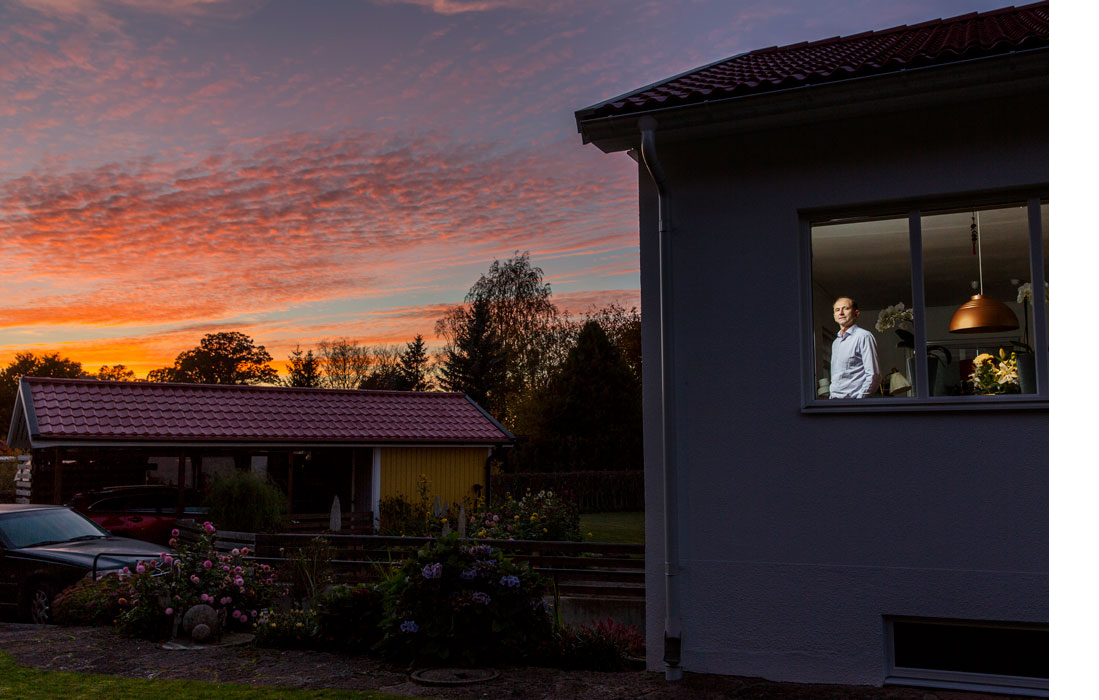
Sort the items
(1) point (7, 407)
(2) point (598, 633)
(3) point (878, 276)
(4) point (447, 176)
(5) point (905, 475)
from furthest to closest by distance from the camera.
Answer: (1) point (7, 407) < (4) point (447, 176) < (2) point (598, 633) < (3) point (878, 276) < (5) point (905, 475)

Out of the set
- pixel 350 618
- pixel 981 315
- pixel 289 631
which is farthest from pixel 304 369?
pixel 981 315

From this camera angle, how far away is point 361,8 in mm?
12859

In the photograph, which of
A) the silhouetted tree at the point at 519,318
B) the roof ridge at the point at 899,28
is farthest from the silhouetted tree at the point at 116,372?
the roof ridge at the point at 899,28

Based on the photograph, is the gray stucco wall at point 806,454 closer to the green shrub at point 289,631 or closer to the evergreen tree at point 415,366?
the green shrub at point 289,631

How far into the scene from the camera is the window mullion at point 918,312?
6426mm

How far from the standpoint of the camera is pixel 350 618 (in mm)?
8109

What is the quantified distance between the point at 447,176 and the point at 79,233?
824cm

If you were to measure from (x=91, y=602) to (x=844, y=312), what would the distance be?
9.23 metres

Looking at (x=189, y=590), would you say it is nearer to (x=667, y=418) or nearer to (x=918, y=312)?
(x=667, y=418)

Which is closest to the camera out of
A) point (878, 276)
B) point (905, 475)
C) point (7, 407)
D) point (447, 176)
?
point (905, 475)

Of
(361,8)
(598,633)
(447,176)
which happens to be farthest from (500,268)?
(598,633)

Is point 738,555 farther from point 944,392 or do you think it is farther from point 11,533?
point 11,533

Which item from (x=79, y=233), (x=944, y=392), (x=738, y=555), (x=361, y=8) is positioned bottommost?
(x=738, y=555)

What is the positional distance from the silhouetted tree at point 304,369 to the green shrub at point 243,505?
46.2m
